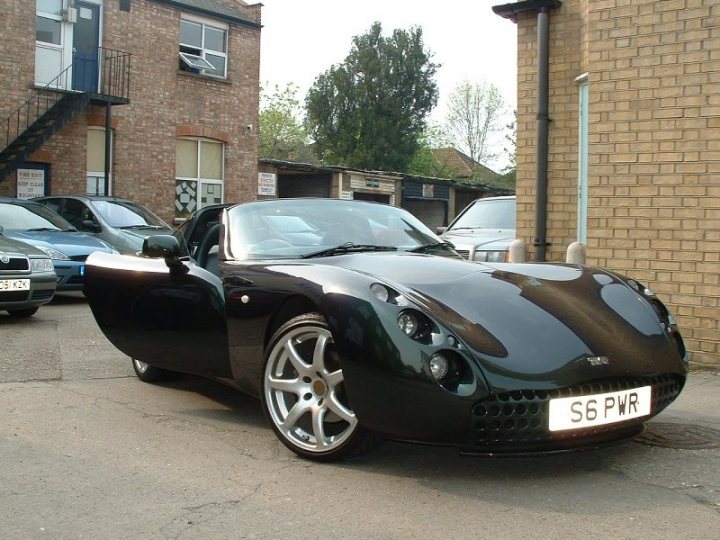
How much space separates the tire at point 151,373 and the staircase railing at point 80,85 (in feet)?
A: 47.2

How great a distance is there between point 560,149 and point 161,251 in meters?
4.77

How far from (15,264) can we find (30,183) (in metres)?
10.9

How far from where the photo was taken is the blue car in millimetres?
11430

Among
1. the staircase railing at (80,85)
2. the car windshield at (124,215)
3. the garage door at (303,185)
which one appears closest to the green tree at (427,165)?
the garage door at (303,185)

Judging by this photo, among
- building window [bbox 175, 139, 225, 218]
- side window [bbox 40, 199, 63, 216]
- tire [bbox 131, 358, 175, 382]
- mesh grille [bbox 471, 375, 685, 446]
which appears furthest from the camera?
building window [bbox 175, 139, 225, 218]

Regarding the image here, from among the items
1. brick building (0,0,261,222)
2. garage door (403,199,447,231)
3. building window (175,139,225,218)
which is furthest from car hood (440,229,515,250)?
garage door (403,199,447,231)

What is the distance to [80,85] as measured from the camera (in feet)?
66.8

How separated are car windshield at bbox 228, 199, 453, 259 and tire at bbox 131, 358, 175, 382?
4.59 feet

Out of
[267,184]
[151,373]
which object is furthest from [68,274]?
[267,184]

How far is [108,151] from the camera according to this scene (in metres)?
19.7

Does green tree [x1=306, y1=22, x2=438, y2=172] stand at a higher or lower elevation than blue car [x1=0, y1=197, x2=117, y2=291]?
higher

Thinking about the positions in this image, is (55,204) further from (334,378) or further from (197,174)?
(334,378)

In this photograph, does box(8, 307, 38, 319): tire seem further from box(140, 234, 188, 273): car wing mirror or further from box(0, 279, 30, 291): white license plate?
box(140, 234, 188, 273): car wing mirror

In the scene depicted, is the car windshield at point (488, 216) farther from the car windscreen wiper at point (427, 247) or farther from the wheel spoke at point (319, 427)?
the wheel spoke at point (319, 427)
